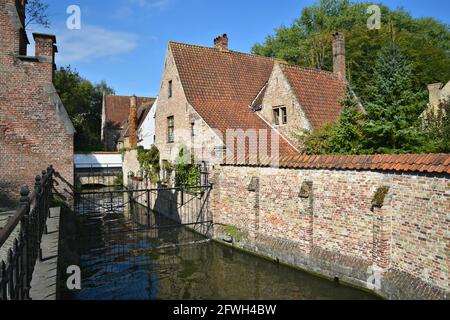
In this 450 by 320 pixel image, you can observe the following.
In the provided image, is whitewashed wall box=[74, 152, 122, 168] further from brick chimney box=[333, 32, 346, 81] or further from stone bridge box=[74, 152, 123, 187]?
brick chimney box=[333, 32, 346, 81]

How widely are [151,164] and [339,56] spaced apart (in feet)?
42.4

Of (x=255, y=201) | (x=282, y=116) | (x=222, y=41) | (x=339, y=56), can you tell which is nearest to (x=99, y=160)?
(x=222, y=41)

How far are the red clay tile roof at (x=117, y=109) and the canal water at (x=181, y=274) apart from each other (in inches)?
1391

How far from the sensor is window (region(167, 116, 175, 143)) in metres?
19.2

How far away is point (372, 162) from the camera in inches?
328

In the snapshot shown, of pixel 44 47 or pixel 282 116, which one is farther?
pixel 282 116

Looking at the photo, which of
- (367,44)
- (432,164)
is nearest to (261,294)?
(432,164)

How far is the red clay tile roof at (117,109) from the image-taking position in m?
48.1

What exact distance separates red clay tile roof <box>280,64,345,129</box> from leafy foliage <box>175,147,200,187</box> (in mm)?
5628

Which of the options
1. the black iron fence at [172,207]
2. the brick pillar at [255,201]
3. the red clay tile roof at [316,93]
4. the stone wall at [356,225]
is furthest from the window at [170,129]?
the brick pillar at [255,201]

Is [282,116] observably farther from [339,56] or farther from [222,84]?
[339,56]

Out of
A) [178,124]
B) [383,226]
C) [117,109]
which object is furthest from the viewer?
[117,109]

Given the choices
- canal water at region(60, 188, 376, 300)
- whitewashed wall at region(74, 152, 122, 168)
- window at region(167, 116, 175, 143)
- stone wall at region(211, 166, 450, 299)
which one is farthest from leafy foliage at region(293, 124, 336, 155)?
whitewashed wall at region(74, 152, 122, 168)

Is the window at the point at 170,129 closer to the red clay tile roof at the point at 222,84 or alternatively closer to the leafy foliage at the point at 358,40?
the red clay tile roof at the point at 222,84
